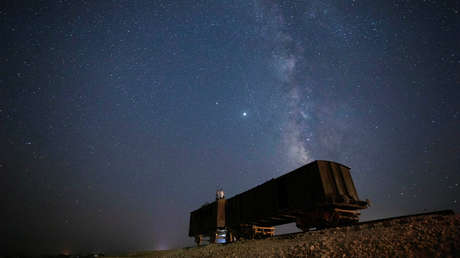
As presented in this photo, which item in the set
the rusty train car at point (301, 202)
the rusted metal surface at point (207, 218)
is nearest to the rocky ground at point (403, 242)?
the rusty train car at point (301, 202)

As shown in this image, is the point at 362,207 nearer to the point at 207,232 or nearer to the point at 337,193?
the point at 337,193

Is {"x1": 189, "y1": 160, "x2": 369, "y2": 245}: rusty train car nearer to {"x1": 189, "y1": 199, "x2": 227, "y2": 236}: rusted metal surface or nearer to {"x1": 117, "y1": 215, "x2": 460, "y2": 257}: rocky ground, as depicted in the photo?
{"x1": 189, "y1": 199, "x2": 227, "y2": 236}: rusted metal surface

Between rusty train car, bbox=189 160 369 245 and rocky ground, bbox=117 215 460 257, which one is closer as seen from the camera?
rocky ground, bbox=117 215 460 257

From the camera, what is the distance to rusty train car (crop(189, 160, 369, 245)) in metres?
8.58

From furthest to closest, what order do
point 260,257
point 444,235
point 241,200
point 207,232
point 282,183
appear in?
point 207,232
point 241,200
point 282,183
point 260,257
point 444,235

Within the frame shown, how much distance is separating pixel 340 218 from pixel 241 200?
630 cm

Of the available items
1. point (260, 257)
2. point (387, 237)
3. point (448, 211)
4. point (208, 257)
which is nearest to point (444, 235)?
point (387, 237)

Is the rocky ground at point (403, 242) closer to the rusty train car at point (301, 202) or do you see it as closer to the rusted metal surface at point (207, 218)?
the rusty train car at point (301, 202)

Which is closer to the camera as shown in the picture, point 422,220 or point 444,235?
point 444,235

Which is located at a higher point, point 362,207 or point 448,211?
point 362,207

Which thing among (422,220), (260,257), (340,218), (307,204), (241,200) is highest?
(241,200)

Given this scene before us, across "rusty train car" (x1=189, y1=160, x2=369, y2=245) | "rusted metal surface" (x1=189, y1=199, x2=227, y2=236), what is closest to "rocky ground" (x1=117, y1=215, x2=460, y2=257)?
"rusty train car" (x1=189, y1=160, x2=369, y2=245)

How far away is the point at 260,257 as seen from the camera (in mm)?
6328

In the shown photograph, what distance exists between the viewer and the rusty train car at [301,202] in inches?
338
